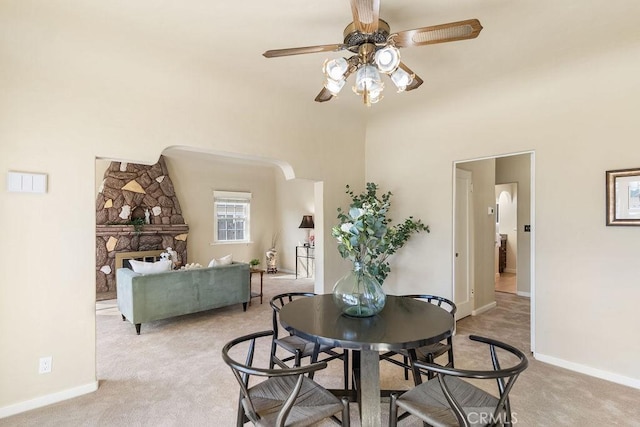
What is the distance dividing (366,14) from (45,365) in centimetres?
315

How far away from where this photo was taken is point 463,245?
4.45m

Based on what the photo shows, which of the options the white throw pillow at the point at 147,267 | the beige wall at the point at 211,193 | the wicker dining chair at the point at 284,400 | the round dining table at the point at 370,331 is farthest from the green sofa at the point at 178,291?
the beige wall at the point at 211,193

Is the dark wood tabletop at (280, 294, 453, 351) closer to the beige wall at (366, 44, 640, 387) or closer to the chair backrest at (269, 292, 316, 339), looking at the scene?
the chair backrest at (269, 292, 316, 339)

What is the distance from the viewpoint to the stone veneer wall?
638 cm

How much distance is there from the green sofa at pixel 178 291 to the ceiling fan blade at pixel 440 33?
3.77 meters

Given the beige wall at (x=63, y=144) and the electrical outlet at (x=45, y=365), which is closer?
A: the beige wall at (x=63, y=144)

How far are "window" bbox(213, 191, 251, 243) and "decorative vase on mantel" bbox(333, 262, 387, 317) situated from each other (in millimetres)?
6512

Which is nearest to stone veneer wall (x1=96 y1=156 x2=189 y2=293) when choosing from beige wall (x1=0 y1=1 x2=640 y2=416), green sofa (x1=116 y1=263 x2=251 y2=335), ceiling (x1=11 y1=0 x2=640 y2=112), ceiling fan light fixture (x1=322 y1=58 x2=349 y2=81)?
green sofa (x1=116 y1=263 x2=251 y2=335)

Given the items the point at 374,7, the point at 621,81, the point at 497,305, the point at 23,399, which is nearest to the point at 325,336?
the point at 374,7

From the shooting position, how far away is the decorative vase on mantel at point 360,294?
196cm

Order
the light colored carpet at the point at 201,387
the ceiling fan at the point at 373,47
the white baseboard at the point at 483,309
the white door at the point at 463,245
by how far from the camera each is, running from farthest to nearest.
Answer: the white baseboard at the point at 483,309 < the white door at the point at 463,245 < the light colored carpet at the point at 201,387 < the ceiling fan at the point at 373,47

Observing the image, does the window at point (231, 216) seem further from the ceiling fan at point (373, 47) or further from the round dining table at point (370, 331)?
the ceiling fan at point (373, 47)

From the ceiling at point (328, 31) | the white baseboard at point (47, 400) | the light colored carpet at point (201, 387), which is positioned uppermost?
the ceiling at point (328, 31)

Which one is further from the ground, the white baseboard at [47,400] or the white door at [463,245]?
the white door at [463,245]
